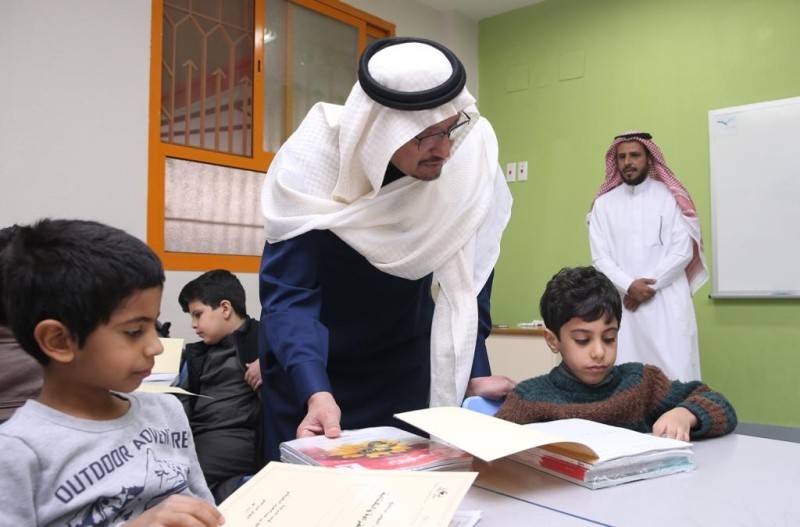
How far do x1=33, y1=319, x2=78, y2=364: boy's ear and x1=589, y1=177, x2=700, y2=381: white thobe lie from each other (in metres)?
3.29

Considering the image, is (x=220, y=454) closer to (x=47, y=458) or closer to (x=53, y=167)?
(x=47, y=458)

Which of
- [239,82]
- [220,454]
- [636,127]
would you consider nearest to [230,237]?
[239,82]

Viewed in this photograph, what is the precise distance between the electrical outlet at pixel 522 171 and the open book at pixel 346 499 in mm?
4731

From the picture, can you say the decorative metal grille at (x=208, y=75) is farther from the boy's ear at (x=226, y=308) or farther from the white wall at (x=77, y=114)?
the boy's ear at (x=226, y=308)

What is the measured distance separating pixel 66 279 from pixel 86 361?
97mm

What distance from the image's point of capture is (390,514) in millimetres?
715

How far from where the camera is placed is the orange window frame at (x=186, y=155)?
366 centimetres

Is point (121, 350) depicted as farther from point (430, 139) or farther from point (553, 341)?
point (553, 341)

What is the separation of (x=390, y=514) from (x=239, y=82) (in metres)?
3.80

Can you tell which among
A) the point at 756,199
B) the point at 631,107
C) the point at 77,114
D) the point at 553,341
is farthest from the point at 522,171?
the point at 553,341

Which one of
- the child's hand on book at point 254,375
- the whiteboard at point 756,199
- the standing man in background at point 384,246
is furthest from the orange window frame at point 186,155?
the whiteboard at point 756,199

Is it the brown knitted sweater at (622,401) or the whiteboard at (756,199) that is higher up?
the whiteboard at (756,199)

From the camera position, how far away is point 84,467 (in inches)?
28.8

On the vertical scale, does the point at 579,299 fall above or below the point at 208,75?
below
